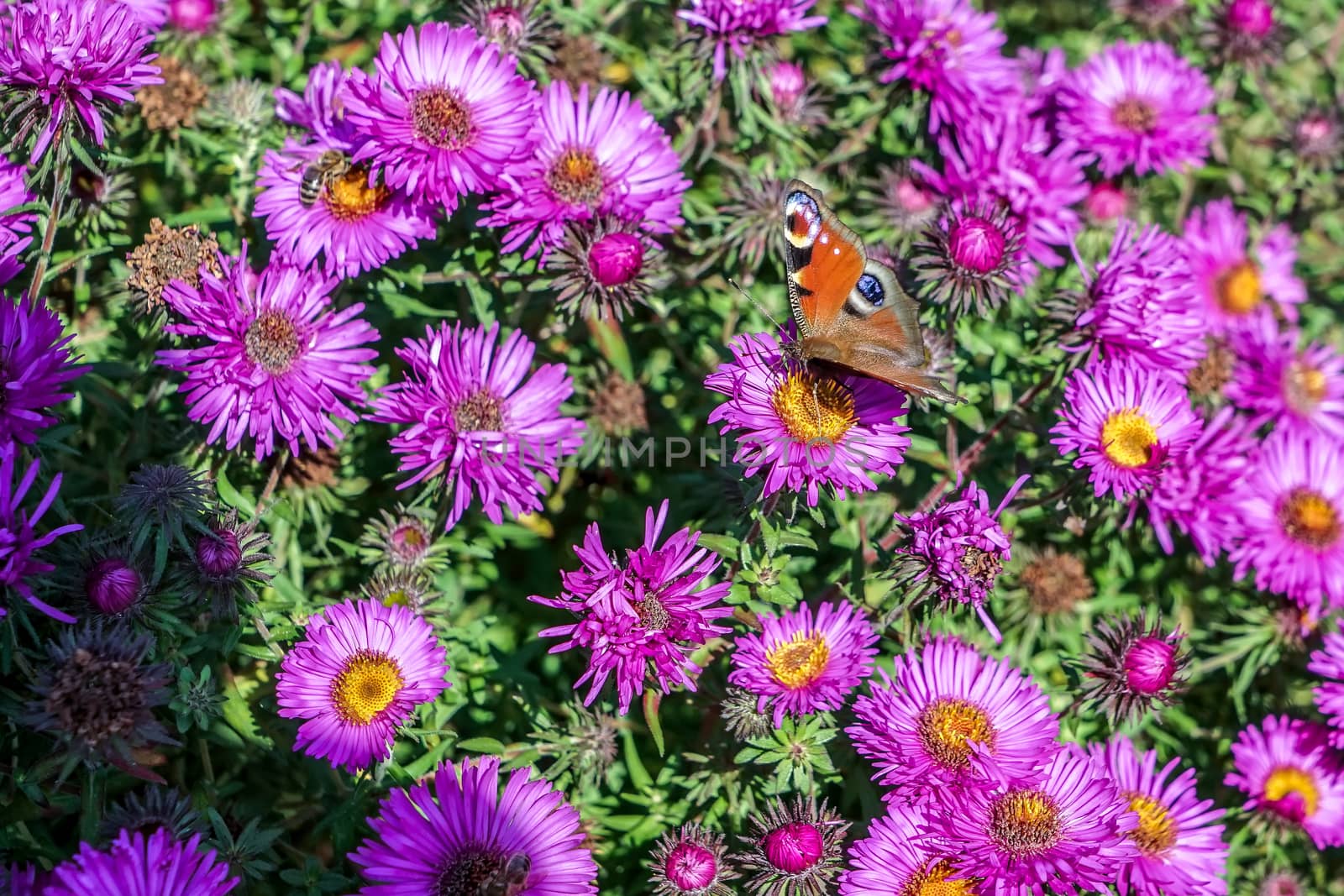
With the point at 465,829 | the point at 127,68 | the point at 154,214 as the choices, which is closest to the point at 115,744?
the point at 465,829

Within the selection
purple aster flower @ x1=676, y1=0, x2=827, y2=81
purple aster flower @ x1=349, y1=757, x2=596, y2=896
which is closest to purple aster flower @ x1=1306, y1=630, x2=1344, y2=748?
purple aster flower @ x1=349, y1=757, x2=596, y2=896

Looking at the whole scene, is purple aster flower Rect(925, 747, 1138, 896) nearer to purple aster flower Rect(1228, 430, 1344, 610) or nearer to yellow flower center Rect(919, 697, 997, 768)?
yellow flower center Rect(919, 697, 997, 768)

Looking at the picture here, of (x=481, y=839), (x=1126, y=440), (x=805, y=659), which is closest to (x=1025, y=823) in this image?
(x=805, y=659)

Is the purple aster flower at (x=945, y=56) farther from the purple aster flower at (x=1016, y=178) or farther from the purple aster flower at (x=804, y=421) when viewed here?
the purple aster flower at (x=804, y=421)

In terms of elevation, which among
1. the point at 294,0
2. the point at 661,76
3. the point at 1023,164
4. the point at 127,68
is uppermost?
the point at 294,0

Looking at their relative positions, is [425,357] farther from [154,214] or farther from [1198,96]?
[1198,96]
